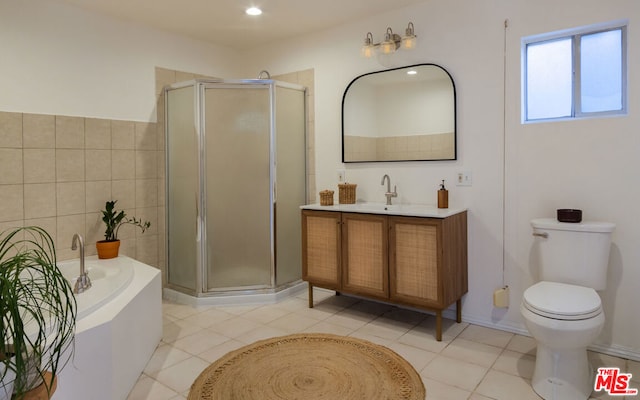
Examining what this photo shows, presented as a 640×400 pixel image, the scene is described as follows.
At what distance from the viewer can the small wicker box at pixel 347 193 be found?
3.42m

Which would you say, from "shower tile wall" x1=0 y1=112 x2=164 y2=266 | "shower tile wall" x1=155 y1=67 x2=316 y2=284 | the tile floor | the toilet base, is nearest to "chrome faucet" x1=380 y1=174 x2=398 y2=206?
"shower tile wall" x1=155 y1=67 x2=316 y2=284

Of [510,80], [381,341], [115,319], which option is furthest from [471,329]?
[115,319]

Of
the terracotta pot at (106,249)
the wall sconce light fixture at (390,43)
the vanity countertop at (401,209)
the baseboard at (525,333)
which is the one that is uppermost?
the wall sconce light fixture at (390,43)

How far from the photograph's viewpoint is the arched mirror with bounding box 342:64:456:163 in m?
3.03

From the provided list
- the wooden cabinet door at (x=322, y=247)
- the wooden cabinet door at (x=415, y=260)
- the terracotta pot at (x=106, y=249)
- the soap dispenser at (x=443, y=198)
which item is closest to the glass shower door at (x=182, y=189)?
the terracotta pot at (x=106, y=249)

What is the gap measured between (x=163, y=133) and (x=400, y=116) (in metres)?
2.06

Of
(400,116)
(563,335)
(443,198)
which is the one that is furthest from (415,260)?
(400,116)

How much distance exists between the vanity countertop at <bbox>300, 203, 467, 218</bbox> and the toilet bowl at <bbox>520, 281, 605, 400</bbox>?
0.76 meters

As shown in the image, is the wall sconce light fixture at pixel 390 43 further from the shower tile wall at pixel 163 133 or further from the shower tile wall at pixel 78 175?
the shower tile wall at pixel 78 175

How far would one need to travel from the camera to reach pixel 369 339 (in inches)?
107

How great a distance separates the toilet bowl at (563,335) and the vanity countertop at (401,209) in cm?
76

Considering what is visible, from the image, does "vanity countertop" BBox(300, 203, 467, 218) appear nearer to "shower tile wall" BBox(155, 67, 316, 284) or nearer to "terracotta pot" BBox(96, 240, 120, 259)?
"shower tile wall" BBox(155, 67, 316, 284)

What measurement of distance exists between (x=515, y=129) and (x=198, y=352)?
8.14ft

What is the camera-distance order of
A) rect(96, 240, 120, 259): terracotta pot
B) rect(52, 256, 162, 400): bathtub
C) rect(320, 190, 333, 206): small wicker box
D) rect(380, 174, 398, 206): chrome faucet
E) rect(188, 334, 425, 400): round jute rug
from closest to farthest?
rect(52, 256, 162, 400): bathtub, rect(188, 334, 425, 400): round jute rug, rect(96, 240, 120, 259): terracotta pot, rect(380, 174, 398, 206): chrome faucet, rect(320, 190, 333, 206): small wicker box
